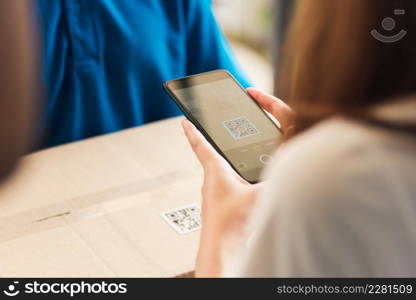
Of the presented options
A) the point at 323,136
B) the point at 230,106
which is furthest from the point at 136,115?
the point at 323,136

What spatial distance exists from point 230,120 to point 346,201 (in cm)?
51

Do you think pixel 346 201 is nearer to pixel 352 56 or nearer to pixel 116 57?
pixel 352 56

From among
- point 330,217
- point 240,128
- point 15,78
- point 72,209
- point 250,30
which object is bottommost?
point 250,30

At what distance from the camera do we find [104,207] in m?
0.98

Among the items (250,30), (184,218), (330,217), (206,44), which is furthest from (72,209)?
(250,30)

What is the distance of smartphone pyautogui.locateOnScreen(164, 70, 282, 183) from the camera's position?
91 centimetres

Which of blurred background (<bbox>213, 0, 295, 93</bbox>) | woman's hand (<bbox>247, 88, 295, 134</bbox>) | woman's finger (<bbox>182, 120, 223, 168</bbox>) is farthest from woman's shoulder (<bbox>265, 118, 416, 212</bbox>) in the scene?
blurred background (<bbox>213, 0, 295, 93</bbox>)

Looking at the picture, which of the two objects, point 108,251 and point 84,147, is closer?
point 108,251

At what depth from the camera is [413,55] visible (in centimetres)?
46

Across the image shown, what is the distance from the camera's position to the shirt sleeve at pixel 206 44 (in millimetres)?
1293

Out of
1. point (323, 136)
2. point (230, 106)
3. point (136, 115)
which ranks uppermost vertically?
point (323, 136)

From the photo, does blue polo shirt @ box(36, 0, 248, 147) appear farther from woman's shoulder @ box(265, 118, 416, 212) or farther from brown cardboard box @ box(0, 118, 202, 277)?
woman's shoulder @ box(265, 118, 416, 212)

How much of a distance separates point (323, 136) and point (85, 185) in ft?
2.03

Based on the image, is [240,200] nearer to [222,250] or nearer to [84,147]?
[222,250]
